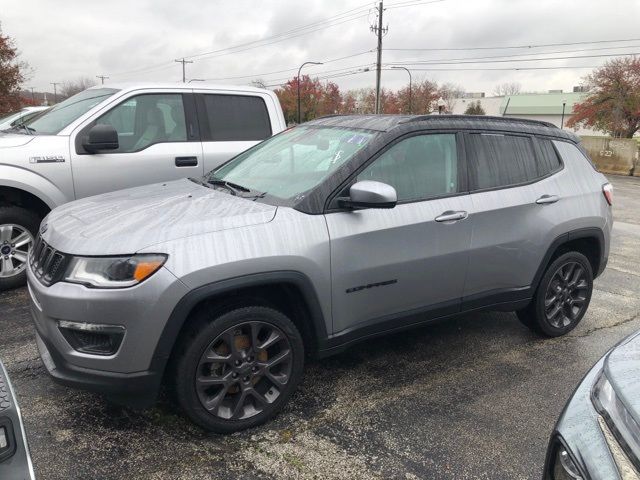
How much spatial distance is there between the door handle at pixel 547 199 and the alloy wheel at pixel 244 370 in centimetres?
222

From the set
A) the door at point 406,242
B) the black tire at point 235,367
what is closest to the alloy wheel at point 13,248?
the black tire at point 235,367

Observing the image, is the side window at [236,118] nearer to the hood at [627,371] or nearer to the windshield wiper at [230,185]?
the windshield wiper at [230,185]

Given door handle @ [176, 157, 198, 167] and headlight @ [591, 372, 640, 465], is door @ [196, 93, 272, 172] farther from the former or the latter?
headlight @ [591, 372, 640, 465]

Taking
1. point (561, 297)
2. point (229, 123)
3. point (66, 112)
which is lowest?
point (561, 297)

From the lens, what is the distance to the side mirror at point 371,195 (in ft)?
9.39

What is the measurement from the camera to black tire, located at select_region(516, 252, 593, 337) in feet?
13.5

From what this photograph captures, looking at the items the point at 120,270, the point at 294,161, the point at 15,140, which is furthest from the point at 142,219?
the point at 15,140

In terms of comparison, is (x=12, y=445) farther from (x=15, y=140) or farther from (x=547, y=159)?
(x=15, y=140)

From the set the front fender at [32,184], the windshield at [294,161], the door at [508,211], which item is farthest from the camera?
the front fender at [32,184]

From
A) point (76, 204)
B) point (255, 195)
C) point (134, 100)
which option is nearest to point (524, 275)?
point (255, 195)

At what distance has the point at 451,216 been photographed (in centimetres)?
339

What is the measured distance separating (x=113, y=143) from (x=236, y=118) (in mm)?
1536

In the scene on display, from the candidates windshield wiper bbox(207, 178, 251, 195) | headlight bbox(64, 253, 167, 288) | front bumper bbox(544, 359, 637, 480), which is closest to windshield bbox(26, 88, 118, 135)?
windshield wiper bbox(207, 178, 251, 195)

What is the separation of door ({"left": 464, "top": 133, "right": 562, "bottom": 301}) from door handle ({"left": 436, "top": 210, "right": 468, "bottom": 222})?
0.34 ft
